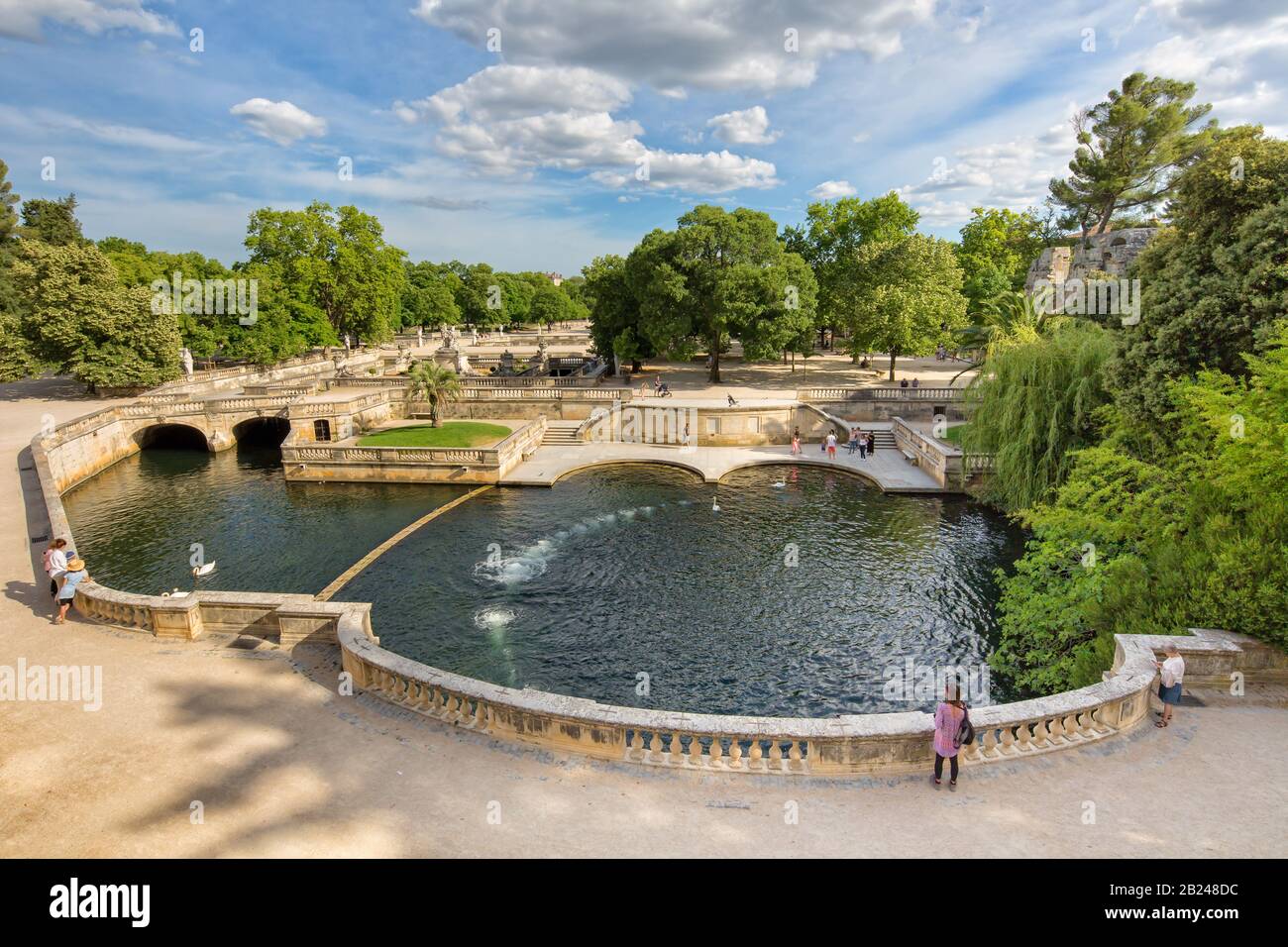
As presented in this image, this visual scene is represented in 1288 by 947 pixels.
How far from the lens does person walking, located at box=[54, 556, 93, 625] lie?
1586 centimetres

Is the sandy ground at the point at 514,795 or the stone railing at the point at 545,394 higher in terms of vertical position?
the stone railing at the point at 545,394

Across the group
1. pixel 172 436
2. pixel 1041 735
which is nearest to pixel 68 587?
pixel 1041 735

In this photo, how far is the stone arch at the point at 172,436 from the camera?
43.8 metres

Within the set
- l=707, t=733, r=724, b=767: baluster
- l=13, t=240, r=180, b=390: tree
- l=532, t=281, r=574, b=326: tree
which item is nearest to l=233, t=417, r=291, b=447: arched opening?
l=13, t=240, r=180, b=390: tree

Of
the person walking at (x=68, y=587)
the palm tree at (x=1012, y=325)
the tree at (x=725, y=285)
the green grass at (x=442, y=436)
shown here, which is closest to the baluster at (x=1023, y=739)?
the person walking at (x=68, y=587)

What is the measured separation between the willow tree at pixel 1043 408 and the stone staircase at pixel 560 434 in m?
24.1

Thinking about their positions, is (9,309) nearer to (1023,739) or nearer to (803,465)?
(803,465)

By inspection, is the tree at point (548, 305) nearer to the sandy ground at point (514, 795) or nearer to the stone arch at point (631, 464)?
the stone arch at point (631, 464)

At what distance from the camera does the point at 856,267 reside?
2152 inches

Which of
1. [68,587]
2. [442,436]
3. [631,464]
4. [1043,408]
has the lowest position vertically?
[68,587]

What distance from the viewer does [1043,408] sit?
2583cm

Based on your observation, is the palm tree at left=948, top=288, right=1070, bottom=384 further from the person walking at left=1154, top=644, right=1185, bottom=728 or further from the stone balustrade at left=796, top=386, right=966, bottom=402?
the person walking at left=1154, top=644, right=1185, bottom=728

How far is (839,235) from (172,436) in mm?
57463

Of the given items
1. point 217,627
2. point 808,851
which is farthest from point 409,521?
point 808,851
